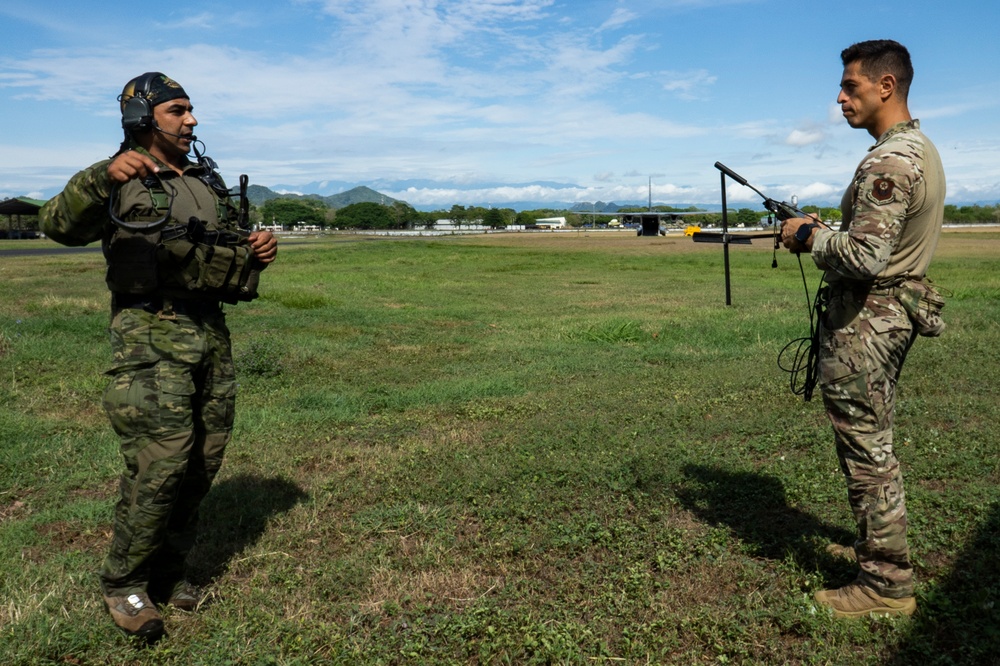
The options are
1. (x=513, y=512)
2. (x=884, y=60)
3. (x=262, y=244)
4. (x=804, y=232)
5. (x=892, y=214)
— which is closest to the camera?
(x=892, y=214)

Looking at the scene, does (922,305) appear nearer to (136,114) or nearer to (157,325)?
(157,325)

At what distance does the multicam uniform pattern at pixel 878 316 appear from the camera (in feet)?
11.4

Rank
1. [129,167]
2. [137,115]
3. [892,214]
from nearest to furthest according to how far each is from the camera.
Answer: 1. [129,167]
2. [892,214]
3. [137,115]

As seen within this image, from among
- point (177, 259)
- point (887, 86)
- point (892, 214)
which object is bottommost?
point (177, 259)

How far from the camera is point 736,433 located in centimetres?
685

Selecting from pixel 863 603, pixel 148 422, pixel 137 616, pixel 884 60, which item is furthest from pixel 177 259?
pixel 863 603

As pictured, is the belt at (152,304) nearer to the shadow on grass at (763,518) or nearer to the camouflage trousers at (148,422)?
the camouflage trousers at (148,422)

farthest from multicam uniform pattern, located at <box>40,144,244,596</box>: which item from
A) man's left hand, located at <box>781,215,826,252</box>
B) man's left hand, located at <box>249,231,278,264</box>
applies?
man's left hand, located at <box>781,215,826,252</box>

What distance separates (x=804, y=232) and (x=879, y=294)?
0.47 meters

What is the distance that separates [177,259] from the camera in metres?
3.69

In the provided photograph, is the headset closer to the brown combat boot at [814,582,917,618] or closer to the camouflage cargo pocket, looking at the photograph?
the camouflage cargo pocket

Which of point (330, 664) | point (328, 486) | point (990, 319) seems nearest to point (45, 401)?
point (328, 486)

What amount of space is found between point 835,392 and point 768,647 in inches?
49.3

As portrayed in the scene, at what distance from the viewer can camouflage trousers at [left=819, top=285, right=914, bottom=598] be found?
361cm
